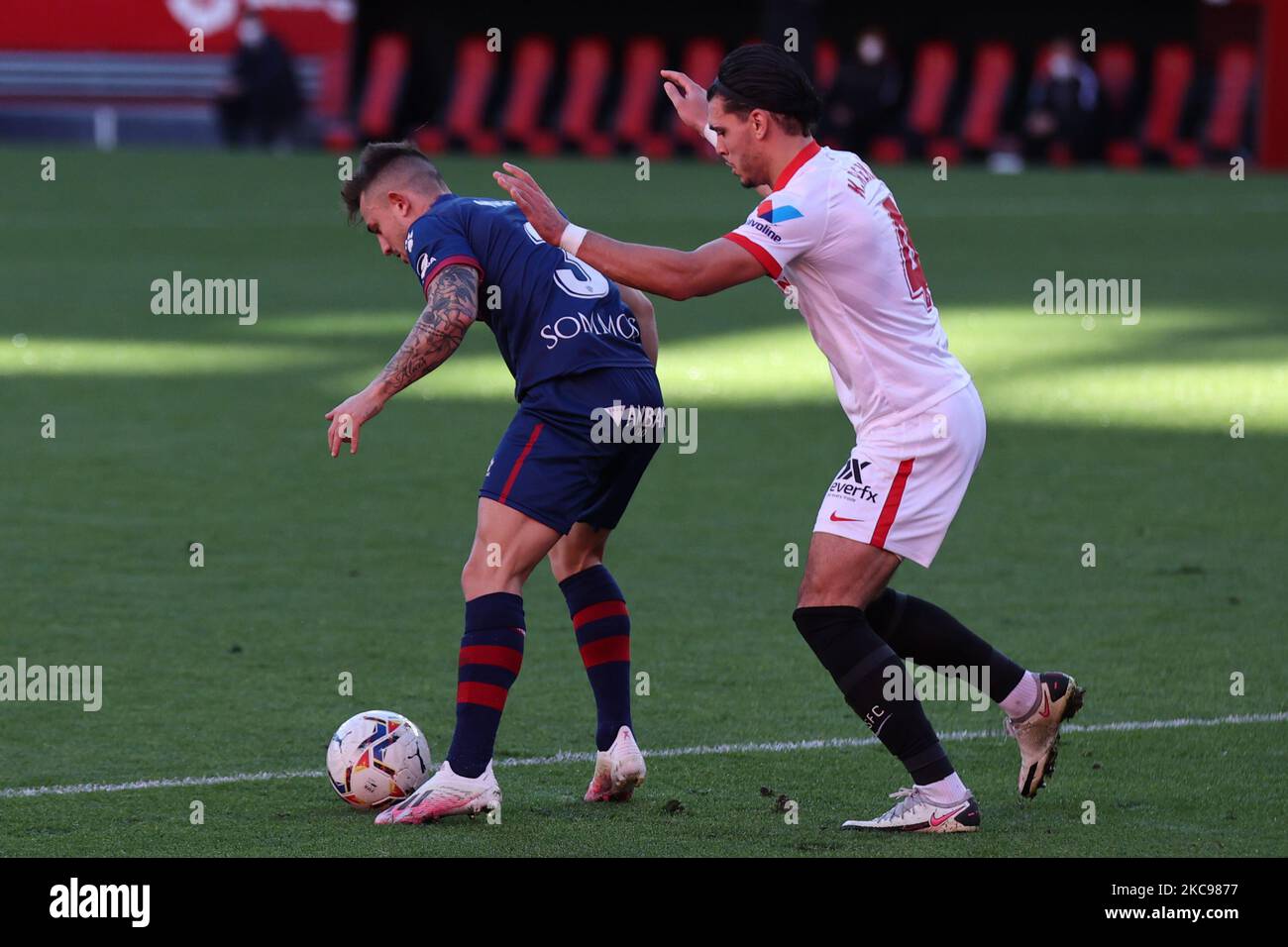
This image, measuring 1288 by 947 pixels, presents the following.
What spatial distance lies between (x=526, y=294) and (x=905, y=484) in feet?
3.95

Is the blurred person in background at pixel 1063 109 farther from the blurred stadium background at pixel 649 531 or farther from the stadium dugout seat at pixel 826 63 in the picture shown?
the blurred stadium background at pixel 649 531

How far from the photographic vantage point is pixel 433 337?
5.72 meters

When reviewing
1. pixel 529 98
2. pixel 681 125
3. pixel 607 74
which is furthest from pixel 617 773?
pixel 607 74

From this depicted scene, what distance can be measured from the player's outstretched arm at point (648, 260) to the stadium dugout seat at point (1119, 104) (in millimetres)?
31273

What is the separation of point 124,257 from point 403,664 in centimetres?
1417

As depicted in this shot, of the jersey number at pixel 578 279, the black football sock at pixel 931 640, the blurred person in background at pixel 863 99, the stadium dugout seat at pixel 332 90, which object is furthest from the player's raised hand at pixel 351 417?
the stadium dugout seat at pixel 332 90

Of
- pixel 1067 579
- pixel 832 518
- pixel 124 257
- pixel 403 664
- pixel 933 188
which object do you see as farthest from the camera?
pixel 933 188

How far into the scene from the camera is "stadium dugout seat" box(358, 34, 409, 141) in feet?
127

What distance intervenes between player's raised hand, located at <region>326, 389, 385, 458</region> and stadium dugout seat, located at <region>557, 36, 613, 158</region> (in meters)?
32.5

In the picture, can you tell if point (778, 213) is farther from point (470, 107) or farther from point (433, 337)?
point (470, 107)

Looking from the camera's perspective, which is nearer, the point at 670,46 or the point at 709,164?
the point at 709,164

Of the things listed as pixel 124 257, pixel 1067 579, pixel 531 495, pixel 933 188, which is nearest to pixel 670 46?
pixel 933 188

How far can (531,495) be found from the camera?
5.81m

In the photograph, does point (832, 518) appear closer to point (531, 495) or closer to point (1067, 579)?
point (531, 495)
